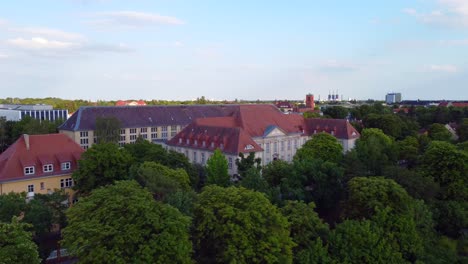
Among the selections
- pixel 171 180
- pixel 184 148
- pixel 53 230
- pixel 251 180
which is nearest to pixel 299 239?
pixel 251 180

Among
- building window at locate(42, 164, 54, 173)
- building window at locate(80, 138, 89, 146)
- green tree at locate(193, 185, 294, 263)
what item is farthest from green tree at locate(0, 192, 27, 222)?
building window at locate(80, 138, 89, 146)

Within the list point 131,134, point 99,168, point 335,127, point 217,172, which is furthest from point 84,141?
point 335,127

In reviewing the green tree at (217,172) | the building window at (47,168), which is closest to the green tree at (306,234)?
the green tree at (217,172)

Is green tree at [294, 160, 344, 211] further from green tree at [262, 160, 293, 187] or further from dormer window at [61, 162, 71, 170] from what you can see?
dormer window at [61, 162, 71, 170]

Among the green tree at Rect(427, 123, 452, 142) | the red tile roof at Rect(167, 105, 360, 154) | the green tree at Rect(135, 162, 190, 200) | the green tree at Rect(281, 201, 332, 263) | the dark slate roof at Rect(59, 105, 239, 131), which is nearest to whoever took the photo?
the green tree at Rect(281, 201, 332, 263)

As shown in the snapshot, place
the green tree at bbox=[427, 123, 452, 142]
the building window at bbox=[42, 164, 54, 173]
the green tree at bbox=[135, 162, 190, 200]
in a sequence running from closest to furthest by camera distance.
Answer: the green tree at bbox=[135, 162, 190, 200] → the building window at bbox=[42, 164, 54, 173] → the green tree at bbox=[427, 123, 452, 142]

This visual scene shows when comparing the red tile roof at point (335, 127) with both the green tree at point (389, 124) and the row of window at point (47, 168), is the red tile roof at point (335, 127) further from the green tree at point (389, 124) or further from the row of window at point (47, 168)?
the row of window at point (47, 168)

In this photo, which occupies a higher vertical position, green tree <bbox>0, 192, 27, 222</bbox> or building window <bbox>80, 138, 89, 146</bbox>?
building window <bbox>80, 138, 89, 146</bbox>
